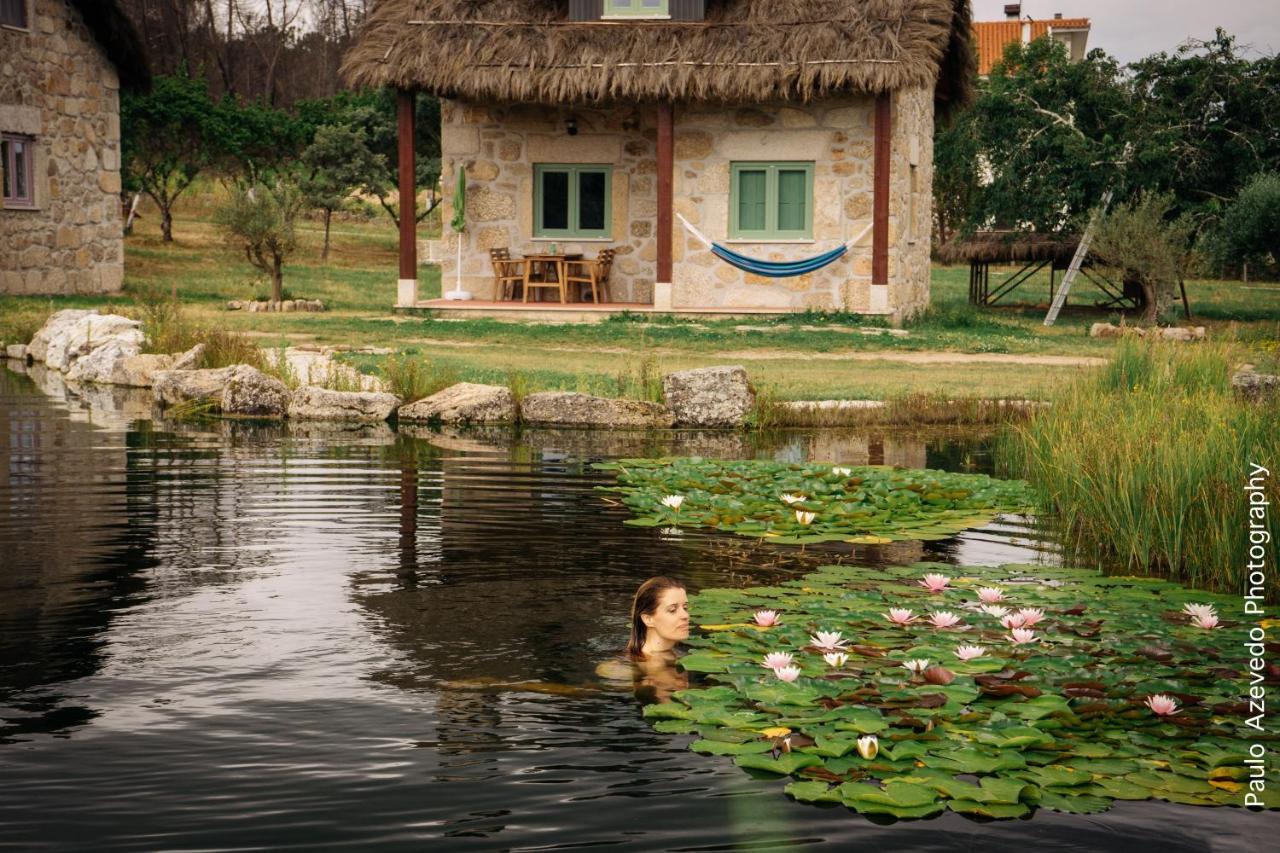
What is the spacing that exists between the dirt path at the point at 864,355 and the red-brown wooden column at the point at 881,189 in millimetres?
3731

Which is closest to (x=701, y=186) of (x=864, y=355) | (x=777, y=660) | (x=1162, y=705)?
(x=864, y=355)

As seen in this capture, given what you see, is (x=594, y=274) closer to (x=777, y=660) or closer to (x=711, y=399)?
(x=711, y=399)

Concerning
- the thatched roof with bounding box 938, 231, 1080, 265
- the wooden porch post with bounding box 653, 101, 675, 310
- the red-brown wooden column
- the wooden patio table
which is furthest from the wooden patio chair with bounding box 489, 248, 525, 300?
the thatched roof with bounding box 938, 231, 1080, 265

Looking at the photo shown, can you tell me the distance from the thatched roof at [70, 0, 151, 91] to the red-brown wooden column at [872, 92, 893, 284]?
39.4 feet

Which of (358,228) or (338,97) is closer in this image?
(338,97)

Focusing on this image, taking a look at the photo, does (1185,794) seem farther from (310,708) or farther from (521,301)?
(521,301)

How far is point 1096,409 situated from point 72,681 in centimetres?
616

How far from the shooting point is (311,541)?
26.0 ft

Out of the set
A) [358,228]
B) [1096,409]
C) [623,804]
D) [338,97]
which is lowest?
[623,804]

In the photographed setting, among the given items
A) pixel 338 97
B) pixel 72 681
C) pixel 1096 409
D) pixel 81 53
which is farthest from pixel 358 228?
pixel 72 681

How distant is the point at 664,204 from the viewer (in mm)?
21766

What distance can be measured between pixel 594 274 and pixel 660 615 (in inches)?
680

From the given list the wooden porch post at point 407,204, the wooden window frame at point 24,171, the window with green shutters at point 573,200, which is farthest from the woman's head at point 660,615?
the wooden window frame at point 24,171

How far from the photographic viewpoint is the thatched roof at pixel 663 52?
20.7 metres
